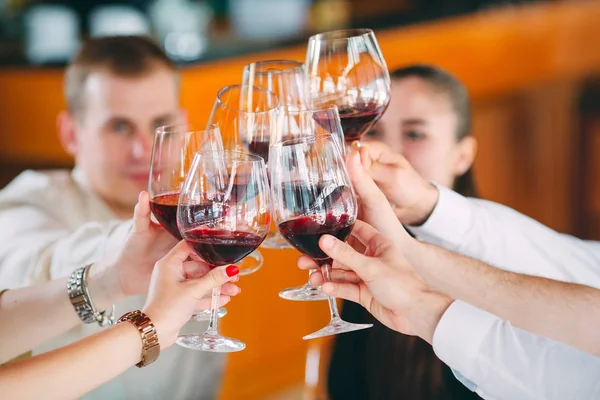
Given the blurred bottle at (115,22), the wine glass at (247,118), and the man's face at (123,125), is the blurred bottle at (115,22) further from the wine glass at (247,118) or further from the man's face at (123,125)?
the wine glass at (247,118)

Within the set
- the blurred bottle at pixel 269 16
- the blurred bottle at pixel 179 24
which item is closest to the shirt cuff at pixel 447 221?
the blurred bottle at pixel 179 24

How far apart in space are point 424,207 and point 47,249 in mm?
744

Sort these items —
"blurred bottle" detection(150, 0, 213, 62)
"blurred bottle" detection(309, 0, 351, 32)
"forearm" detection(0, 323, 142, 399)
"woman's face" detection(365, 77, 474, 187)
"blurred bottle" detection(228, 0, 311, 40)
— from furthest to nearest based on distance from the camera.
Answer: "blurred bottle" detection(309, 0, 351, 32)
"blurred bottle" detection(228, 0, 311, 40)
"blurred bottle" detection(150, 0, 213, 62)
"woman's face" detection(365, 77, 474, 187)
"forearm" detection(0, 323, 142, 399)

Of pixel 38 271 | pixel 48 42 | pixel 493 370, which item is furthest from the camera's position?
pixel 48 42

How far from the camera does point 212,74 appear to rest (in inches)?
113

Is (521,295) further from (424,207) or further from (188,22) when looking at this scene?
(188,22)

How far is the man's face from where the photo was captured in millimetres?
2117

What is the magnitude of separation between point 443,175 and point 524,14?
2.47 m

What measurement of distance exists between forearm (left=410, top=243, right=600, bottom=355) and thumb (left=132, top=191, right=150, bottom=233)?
1.44 feet

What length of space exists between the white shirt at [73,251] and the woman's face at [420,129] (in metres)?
0.62

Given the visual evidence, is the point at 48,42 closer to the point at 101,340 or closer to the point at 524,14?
the point at 524,14

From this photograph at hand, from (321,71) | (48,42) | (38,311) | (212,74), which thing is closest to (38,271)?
(38,311)

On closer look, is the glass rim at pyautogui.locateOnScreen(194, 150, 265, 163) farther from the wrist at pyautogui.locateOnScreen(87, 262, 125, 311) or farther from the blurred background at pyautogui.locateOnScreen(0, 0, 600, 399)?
the blurred background at pyautogui.locateOnScreen(0, 0, 600, 399)

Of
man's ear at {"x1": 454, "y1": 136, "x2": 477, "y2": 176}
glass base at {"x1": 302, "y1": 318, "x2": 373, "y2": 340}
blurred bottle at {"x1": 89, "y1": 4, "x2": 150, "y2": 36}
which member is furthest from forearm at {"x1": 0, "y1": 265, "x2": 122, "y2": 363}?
blurred bottle at {"x1": 89, "y1": 4, "x2": 150, "y2": 36}
